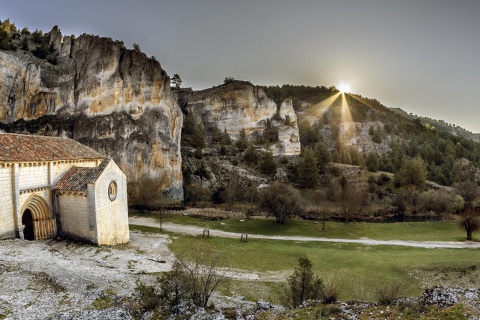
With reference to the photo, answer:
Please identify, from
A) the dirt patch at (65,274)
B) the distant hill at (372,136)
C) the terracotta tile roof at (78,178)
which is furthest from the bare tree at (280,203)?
the distant hill at (372,136)

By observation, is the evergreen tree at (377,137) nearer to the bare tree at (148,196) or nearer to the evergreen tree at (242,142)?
the evergreen tree at (242,142)

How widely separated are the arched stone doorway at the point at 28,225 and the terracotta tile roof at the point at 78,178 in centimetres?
296

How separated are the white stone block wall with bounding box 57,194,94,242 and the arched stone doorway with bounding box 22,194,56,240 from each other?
84cm

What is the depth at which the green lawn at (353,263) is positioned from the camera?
1991cm

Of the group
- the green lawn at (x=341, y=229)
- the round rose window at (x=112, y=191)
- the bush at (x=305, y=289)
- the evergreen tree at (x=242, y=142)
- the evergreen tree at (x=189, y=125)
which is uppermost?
the evergreen tree at (x=189, y=125)

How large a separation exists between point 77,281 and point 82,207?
35.9 ft

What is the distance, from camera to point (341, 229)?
42188 mm

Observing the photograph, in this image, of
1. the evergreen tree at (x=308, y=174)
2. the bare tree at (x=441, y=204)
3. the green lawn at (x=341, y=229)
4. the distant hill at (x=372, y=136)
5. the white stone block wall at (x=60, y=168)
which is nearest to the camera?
the white stone block wall at (x=60, y=168)

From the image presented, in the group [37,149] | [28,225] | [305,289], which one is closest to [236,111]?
[37,149]

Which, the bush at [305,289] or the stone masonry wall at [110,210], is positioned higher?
the stone masonry wall at [110,210]

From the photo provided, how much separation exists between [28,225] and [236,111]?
249ft

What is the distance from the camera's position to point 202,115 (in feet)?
320

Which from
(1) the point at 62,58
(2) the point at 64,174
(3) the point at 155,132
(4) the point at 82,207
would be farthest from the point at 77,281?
(1) the point at 62,58

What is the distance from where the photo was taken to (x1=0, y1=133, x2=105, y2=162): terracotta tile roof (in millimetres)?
23391
